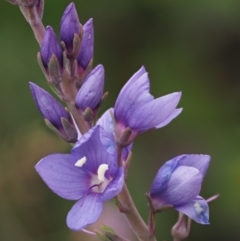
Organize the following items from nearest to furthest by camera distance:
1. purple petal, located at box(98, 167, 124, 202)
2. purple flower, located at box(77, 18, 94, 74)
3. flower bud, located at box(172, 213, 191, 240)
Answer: purple petal, located at box(98, 167, 124, 202) < purple flower, located at box(77, 18, 94, 74) < flower bud, located at box(172, 213, 191, 240)

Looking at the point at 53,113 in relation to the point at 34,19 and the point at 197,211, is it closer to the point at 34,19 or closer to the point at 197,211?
the point at 34,19

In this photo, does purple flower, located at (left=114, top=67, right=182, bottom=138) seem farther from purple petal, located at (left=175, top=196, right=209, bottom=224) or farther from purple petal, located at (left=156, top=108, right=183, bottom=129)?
purple petal, located at (left=175, top=196, right=209, bottom=224)

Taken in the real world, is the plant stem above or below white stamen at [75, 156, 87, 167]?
below

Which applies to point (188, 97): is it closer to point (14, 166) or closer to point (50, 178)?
point (14, 166)

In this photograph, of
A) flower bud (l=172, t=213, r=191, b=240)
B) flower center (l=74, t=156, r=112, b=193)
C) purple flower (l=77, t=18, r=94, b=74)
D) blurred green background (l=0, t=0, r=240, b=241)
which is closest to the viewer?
flower center (l=74, t=156, r=112, b=193)

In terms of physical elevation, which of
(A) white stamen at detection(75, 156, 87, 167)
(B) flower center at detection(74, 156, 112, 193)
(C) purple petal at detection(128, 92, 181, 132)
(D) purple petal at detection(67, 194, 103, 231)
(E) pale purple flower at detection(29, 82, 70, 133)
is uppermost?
(E) pale purple flower at detection(29, 82, 70, 133)

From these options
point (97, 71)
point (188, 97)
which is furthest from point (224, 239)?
point (97, 71)

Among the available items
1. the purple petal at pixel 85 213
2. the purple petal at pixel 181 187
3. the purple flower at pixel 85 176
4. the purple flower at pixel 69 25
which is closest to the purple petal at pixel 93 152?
the purple flower at pixel 85 176

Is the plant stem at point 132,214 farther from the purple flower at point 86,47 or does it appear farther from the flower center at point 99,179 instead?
the purple flower at point 86,47

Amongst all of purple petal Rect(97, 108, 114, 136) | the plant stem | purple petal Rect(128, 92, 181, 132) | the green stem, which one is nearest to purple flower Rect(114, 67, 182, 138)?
purple petal Rect(128, 92, 181, 132)
